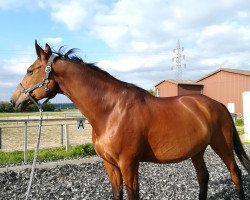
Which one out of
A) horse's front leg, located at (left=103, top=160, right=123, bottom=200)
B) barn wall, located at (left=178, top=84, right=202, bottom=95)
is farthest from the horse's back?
barn wall, located at (left=178, top=84, right=202, bottom=95)

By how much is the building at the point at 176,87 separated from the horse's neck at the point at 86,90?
27742 millimetres

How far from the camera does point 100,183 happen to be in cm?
597

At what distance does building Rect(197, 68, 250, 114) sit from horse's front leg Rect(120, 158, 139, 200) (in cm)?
2697

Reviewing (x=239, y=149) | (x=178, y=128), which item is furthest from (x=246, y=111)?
(x=178, y=128)

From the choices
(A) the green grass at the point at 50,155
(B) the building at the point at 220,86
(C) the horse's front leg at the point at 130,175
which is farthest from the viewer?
(B) the building at the point at 220,86

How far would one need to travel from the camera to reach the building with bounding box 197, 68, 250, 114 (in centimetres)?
3000

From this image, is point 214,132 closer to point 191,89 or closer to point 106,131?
point 106,131

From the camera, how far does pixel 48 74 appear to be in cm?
346

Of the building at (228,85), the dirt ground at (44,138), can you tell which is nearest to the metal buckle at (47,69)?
the dirt ground at (44,138)

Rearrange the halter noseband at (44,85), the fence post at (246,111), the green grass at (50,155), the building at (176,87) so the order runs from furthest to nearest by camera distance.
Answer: the building at (176,87), the fence post at (246,111), the green grass at (50,155), the halter noseband at (44,85)

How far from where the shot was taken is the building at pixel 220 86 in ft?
98.9

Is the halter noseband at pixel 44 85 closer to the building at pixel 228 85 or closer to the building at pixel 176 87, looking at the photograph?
the building at pixel 228 85

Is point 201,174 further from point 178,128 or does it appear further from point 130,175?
point 130,175

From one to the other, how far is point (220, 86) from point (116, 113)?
30204 mm
